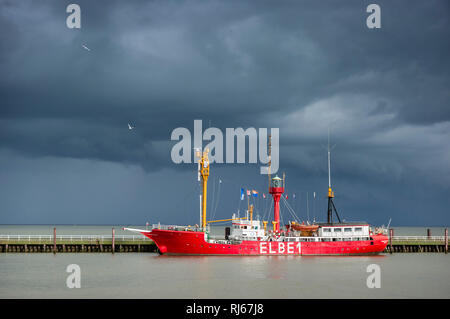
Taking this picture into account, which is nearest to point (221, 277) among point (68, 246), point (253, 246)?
point (253, 246)

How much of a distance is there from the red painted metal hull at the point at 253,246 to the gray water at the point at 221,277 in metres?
1.22

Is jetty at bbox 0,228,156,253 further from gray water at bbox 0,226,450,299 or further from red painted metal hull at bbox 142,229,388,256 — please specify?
red painted metal hull at bbox 142,229,388,256

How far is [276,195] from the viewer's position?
273ft

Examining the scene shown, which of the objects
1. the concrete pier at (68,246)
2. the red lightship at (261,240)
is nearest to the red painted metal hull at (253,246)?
the red lightship at (261,240)

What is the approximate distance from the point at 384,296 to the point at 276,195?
38.9 metres

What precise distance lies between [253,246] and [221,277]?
19.9 metres

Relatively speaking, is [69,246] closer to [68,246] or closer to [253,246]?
[68,246]

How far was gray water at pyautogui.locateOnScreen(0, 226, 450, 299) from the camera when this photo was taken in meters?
46.0

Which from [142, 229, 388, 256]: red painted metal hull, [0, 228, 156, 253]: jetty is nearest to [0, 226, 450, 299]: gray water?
[142, 229, 388, 256]: red painted metal hull

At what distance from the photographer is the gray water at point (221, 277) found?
46.0 m

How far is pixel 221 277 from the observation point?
5447cm
